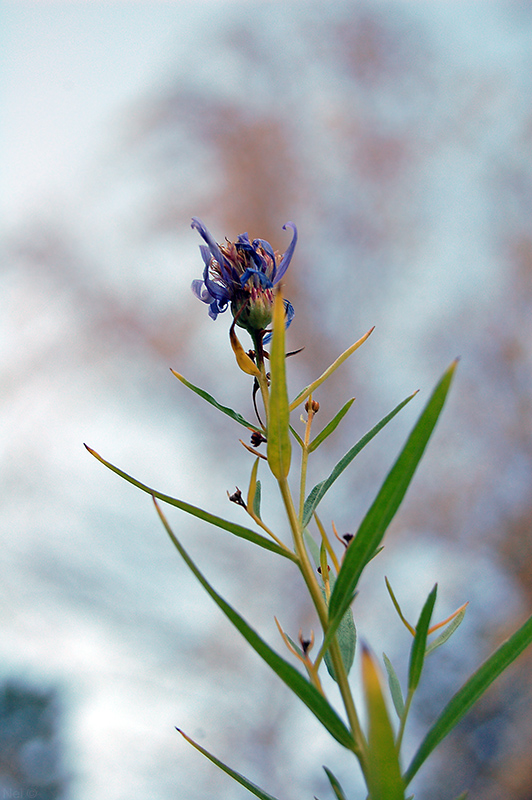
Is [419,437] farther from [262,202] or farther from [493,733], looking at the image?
[262,202]

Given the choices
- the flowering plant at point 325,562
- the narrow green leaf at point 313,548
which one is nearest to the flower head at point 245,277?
the flowering plant at point 325,562

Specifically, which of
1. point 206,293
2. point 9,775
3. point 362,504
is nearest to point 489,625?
point 362,504

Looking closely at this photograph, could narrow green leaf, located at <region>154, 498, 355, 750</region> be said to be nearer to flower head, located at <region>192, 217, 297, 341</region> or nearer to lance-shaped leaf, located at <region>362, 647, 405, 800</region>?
lance-shaped leaf, located at <region>362, 647, 405, 800</region>

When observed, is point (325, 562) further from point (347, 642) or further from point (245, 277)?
point (245, 277)

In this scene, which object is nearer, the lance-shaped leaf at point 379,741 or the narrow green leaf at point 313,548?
the lance-shaped leaf at point 379,741

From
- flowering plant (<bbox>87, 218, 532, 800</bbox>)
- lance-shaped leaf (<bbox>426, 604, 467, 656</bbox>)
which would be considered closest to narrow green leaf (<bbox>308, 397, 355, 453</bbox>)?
flowering plant (<bbox>87, 218, 532, 800</bbox>)

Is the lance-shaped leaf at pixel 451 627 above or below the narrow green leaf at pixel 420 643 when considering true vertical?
above

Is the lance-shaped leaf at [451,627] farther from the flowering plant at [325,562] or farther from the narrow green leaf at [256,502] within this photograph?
the narrow green leaf at [256,502]

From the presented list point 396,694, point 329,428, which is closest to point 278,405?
point 329,428
